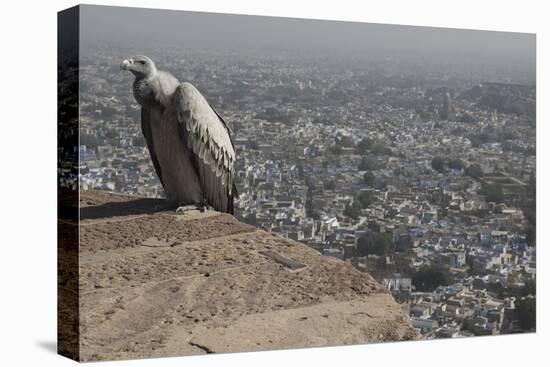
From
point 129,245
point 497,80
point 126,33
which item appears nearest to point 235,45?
point 126,33

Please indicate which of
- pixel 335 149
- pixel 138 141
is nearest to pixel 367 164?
pixel 335 149

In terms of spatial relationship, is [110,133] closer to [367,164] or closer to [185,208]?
[185,208]

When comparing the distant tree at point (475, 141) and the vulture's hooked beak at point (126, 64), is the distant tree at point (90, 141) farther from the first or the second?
the distant tree at point (475, 141)

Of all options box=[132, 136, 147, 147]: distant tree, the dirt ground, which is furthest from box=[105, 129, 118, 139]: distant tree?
the dirt ground

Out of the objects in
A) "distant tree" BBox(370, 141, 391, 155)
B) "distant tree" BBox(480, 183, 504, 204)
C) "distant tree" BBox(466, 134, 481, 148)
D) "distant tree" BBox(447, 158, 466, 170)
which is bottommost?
"distant tree" BBox(480, 183, 504, 204)

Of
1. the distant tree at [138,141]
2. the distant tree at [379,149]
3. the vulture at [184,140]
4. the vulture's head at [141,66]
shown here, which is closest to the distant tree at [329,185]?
the distant tree at [379,149]

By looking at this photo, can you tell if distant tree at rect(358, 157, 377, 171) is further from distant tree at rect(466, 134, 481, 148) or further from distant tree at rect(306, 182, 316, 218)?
distant tree at rect(466, 134, 481, 148)
